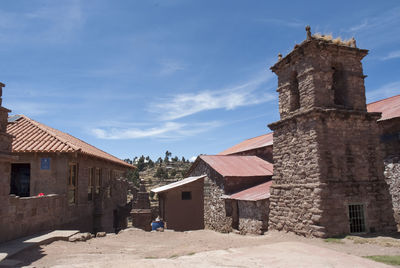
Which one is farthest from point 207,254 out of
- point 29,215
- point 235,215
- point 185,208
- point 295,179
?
point 185,208

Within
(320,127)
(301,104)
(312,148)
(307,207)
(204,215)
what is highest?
(301,104)

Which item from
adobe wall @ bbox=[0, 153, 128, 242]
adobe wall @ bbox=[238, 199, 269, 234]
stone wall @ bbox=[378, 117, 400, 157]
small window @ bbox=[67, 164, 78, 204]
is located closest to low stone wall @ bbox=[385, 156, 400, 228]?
stone wall @ bbox=[378, 117, 400, 157]

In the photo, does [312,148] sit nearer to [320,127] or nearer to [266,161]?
[320,127]

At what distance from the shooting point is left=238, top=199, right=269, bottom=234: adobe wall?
527 inches

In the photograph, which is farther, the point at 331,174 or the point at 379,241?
the point at 331,174

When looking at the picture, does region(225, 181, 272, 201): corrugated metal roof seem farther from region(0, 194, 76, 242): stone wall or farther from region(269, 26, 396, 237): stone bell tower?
region(0, 194, 76, 242): stone wall

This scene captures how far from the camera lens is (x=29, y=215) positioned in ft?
32.9

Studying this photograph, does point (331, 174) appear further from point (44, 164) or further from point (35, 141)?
point (35, 141)

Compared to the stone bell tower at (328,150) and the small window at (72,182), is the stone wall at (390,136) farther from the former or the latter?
A: the small window at (72,182)

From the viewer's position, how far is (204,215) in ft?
65.4

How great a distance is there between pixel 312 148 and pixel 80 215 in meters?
10.9

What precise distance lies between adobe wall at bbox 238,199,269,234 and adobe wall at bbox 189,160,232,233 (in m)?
1.36

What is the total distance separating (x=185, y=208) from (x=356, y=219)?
11.2 metres

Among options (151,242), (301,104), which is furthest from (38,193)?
(301,104)
